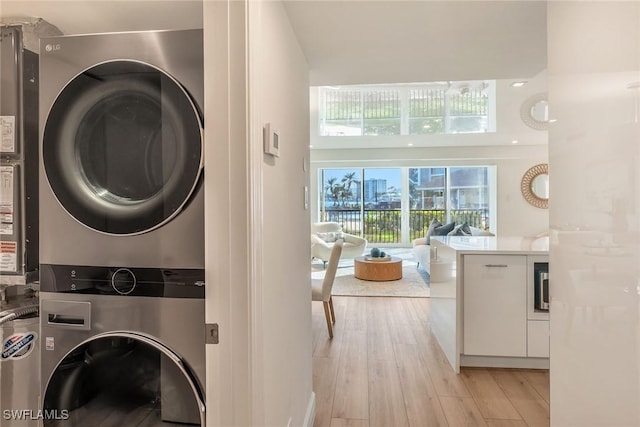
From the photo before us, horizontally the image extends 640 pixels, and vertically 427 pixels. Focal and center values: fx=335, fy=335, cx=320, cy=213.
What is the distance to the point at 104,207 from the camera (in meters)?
1.12

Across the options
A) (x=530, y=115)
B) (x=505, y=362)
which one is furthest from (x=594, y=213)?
(x=530, y=115)

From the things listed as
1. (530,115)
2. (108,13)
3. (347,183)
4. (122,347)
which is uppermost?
(530,115)

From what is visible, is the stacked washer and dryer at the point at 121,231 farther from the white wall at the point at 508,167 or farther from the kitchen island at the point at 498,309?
the white wall at the point at 508,167

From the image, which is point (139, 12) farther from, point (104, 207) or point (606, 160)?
point (606, 160)

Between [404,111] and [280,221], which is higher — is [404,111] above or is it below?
above

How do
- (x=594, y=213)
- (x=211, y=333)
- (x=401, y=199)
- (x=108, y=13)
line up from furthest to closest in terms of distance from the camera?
(x=401, y=199)
(x=108, y=13)
(x=594, y=213)
(x=211, y=333)

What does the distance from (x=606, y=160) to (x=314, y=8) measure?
1.24m

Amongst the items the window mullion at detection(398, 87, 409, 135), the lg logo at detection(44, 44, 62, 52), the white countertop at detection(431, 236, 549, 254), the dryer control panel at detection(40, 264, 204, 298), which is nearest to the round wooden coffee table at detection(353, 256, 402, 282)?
the white countertop at detection(431, 236, 549, 254)

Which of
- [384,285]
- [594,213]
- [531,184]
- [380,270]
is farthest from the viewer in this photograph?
[531,184]

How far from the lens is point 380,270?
5.32m

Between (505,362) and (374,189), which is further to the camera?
(374,189)

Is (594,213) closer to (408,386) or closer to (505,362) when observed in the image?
(408,386)

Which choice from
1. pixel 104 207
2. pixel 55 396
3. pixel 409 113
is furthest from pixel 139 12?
pixel 409 113

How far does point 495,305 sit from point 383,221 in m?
5.71
